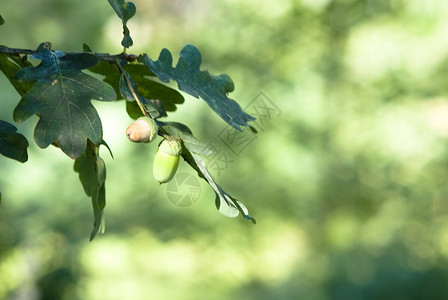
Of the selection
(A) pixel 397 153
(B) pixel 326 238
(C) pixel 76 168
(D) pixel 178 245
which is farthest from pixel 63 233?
(C) pixel 76 168

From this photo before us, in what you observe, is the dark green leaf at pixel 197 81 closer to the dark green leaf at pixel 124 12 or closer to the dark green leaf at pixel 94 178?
the dark green leaf at pixel 124 12

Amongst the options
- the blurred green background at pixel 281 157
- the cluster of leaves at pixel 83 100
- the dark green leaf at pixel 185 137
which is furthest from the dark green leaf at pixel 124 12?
the blurred green background at pixel 281 157

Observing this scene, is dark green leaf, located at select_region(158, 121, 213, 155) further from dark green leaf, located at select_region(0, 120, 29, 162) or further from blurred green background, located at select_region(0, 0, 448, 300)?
blurred green background, located at select_region(0, 0, 448, 300)

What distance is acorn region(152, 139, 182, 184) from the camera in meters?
0.64

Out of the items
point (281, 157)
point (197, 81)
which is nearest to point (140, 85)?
point (197, 81)

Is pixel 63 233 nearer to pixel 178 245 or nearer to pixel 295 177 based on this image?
pixel 178 245

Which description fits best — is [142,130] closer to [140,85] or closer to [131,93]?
[131,93]

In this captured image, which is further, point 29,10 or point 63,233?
point 29,10

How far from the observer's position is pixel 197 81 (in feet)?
2.40

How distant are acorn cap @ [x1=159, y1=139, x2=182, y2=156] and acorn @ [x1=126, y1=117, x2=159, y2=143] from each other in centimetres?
3

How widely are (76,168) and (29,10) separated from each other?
407 cm

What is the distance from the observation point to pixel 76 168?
0.82 meters

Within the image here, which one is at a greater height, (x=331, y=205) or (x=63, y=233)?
(x=331, y=205)

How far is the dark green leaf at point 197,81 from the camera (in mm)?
683
